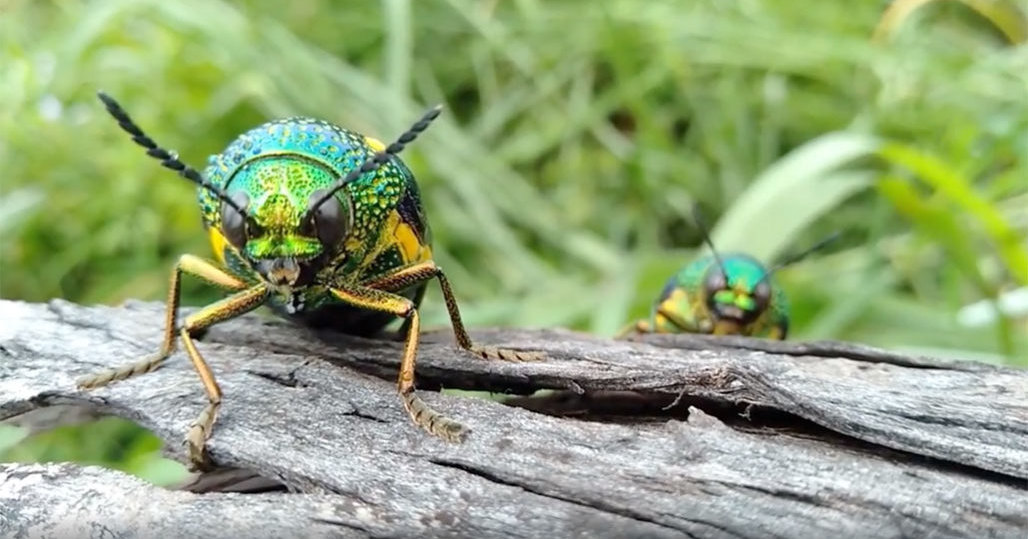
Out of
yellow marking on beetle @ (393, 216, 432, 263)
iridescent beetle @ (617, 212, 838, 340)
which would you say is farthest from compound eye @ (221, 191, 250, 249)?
iridescent beetle @ (617, 212, 838, 340)

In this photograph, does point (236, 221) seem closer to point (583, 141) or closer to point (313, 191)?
point (313, 191)

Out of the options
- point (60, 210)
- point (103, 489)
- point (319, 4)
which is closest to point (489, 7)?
point (319, 4)

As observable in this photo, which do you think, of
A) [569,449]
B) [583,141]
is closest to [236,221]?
[569,449]

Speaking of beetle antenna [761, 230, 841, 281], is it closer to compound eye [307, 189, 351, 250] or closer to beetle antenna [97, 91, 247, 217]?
compound eye [307, 189, 351, 250]

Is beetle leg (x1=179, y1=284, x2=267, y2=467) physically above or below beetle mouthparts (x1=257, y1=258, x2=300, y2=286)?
below

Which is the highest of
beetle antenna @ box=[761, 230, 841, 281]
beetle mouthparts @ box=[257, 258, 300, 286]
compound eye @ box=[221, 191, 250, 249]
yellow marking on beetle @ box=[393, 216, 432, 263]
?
beetle antenna @ box=[761, 230, 841, 281]

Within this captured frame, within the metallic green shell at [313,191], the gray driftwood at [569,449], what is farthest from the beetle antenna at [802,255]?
the metallic green shell at [313,191]
